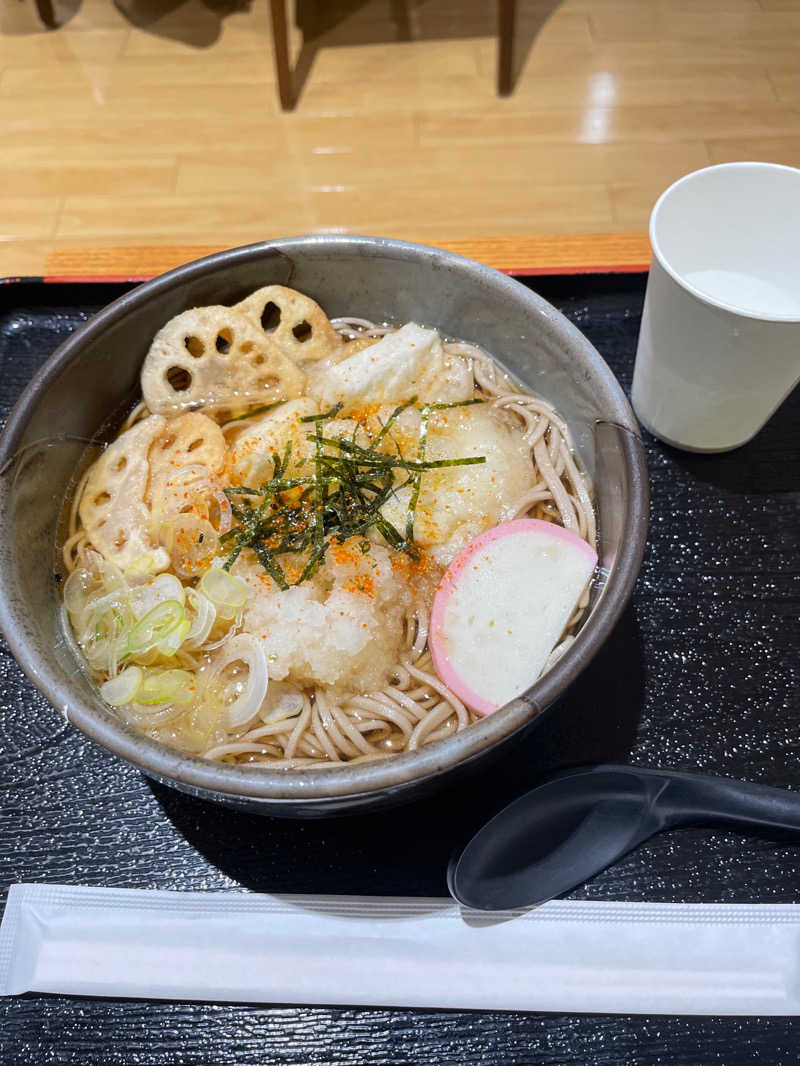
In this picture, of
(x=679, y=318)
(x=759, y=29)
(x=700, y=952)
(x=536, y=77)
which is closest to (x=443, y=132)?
(x=536, y=77)

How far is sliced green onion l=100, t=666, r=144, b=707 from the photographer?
1309mm

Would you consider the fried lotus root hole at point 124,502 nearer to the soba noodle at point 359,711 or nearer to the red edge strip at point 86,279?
the soba noodle at point 359,711

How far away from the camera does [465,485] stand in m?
1.50

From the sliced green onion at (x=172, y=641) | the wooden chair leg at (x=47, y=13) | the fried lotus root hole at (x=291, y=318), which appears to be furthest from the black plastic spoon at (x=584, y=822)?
the wooden chair leg at (x=47, y=13)

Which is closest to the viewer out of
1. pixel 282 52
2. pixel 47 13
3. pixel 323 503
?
pixel 323 503

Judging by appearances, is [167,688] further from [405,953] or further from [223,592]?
[405,953]

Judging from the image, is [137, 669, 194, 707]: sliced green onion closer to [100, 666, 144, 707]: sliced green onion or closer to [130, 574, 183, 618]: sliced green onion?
[100, 666, 144, 707]: sliced green onion

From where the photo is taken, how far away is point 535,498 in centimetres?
153

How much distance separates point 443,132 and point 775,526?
221 cm

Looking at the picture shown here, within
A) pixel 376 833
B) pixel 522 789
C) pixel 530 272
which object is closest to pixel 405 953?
pixel 376 833

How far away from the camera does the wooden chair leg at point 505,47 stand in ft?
10.2

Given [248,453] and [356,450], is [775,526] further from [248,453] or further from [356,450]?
[248,453]

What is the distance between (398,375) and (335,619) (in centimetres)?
55

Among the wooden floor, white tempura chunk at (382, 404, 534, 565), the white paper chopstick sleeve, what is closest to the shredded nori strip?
white tempura chunk at (382, 404, 534, 565)
